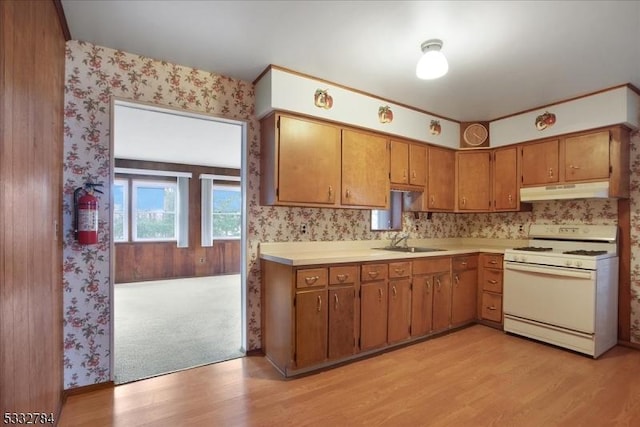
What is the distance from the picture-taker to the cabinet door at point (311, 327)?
7.98 feet

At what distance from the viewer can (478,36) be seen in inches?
84.1

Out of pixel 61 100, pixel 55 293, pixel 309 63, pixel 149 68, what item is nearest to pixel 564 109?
pixel 309 63

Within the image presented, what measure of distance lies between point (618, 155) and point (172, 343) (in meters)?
4.69

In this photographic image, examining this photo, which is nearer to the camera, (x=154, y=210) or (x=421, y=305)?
(x=421, y=305)

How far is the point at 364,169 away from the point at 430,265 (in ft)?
3.95

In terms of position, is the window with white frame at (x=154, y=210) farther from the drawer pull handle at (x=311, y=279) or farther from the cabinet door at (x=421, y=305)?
the cabinet door at (x=421, y=305)

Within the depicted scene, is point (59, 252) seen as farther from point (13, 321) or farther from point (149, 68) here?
point (149, 68)

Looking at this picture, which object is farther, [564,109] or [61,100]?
[564,109]

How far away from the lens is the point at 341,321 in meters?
2.62

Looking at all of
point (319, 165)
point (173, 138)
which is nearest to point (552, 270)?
point (319, 165)

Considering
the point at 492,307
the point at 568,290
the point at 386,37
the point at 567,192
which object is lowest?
the point at 492,307

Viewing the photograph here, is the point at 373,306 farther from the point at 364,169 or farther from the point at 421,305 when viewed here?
the point at 364,169

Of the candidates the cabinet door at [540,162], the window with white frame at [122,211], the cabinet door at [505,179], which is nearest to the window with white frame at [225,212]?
the window with white frame at [122,211]

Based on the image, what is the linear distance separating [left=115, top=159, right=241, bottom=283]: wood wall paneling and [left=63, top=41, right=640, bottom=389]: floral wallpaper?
447 cm
